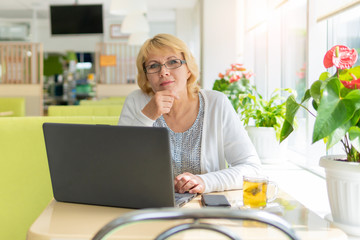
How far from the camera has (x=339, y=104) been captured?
0.96 m

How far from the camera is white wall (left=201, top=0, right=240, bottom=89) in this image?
4.55m

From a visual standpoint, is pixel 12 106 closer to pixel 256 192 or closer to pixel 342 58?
pixel 256 192

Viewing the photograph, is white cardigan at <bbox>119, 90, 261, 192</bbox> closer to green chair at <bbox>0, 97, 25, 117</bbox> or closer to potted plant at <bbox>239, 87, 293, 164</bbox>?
potted plant at <bbox>239, 87, 293, 164</bbox>

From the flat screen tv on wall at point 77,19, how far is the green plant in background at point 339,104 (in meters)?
6.43

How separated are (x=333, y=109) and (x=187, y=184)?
50 centimetres

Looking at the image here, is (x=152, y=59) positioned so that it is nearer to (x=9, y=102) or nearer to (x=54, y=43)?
(x=9, y=102)

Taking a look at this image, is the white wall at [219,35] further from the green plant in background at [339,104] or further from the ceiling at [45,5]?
the ceiling at [45,5]

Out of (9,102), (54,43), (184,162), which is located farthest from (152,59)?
(54,43)

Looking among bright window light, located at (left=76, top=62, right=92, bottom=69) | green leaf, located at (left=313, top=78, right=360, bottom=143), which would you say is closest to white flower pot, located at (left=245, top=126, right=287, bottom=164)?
green leaf, located at (left=313, top=78, right=360, bottom=143)

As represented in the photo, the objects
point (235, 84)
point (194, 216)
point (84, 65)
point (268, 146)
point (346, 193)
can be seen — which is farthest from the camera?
point (84, 65)

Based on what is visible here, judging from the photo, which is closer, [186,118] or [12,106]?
[186,118]

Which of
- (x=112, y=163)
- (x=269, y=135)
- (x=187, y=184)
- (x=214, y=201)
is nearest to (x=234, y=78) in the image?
(x=269, y=135)

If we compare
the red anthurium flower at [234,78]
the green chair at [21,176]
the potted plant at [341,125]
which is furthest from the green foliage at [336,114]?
the red anthurium flower at [234,78]

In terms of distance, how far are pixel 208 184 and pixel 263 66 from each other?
2.94 meters
